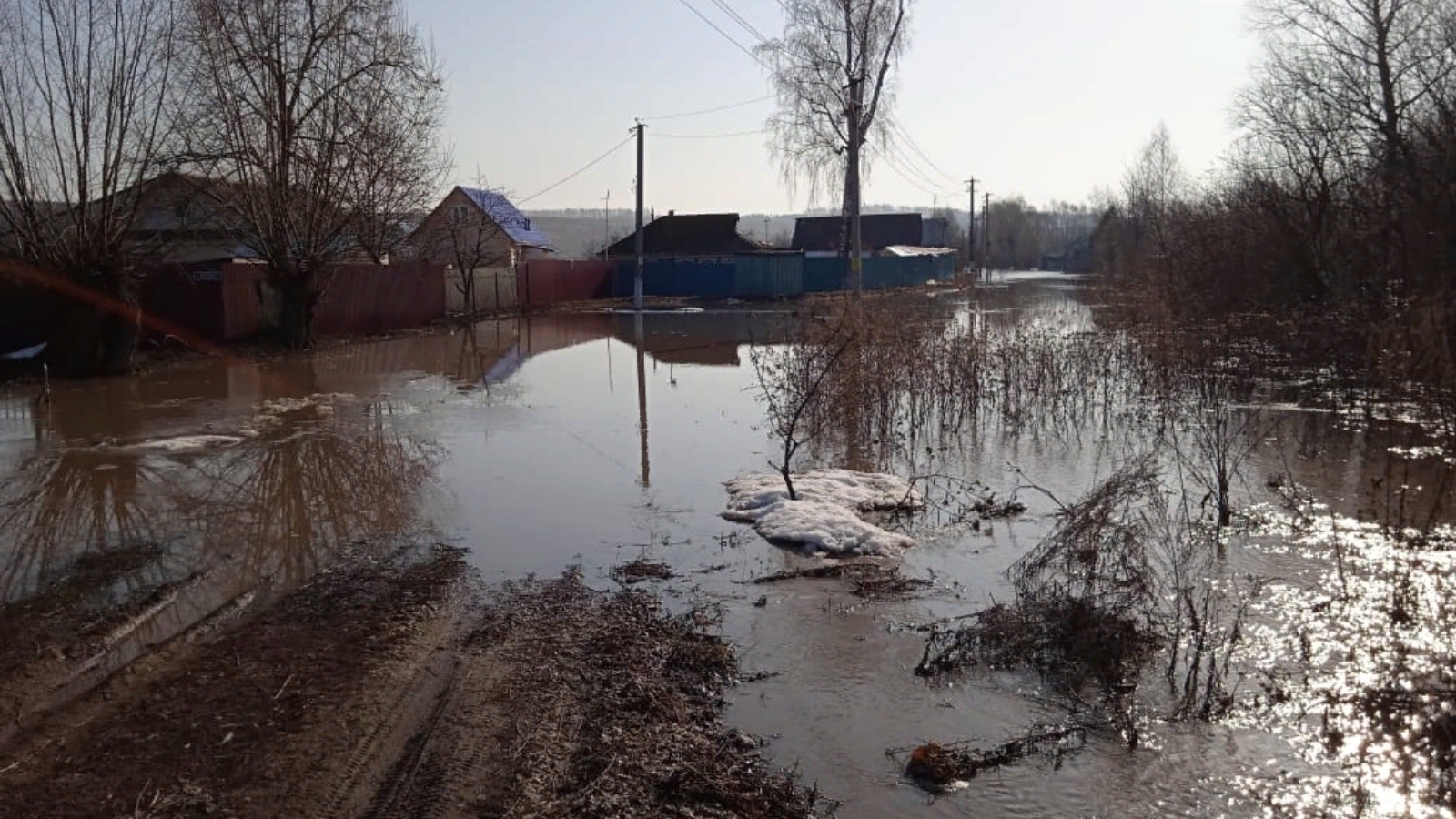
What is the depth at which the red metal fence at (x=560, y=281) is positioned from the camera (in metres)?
38.6

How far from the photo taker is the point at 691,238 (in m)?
54.7

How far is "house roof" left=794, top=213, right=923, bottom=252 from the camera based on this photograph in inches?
2591

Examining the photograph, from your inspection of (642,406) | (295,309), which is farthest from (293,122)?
(642,406)

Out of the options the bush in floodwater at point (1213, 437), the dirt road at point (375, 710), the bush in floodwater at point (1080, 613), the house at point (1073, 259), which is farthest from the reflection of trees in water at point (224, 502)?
the house at point (1073, 259)

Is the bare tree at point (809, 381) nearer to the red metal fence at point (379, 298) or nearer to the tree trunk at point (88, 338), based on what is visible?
the tree trunk at point (88, 338)

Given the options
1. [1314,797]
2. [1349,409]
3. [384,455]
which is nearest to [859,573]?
[1314,797]

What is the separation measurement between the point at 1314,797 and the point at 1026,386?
33.2ft

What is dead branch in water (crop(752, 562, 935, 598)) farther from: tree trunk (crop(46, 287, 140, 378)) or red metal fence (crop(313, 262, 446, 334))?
red metal fence (crop(313, 262, 446, 334))

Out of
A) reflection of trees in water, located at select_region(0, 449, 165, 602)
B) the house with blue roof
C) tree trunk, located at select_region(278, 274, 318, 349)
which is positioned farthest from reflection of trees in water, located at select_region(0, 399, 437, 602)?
the house with blue roof

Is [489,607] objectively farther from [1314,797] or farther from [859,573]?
[1314,797]

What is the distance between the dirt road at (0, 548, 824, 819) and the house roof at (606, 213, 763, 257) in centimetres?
4801

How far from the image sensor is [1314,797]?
Result: 418 centimetres

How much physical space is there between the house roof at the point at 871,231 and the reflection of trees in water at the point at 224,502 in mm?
55300

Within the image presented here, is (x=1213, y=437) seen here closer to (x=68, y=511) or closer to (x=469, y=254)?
(x=68, y=511)
